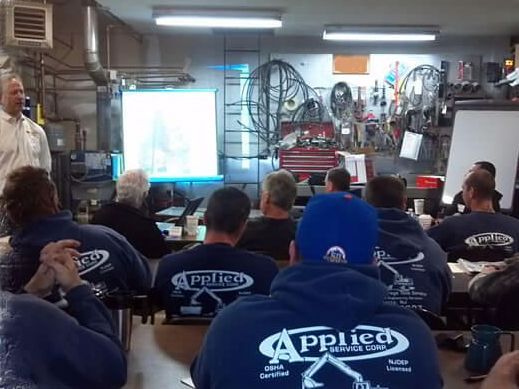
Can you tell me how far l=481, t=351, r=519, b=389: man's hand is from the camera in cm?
107

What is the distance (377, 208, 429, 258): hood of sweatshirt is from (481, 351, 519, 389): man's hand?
5.38 feet

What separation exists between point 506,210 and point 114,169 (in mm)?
3997

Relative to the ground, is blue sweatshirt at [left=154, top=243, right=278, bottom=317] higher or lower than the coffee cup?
higher

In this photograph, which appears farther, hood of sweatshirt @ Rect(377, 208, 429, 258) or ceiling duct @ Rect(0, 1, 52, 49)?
ceiling duct @ Rect(0, 1, 52, 49)

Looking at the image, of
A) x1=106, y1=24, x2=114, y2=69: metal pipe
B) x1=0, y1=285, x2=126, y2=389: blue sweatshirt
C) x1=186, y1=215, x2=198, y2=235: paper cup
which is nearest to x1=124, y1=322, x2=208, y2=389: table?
x1=0, y1=285, x2=126, y2=389: blue sweatshirt

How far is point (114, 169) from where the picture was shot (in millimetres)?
6797

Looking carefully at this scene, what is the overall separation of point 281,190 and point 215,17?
3140 mm

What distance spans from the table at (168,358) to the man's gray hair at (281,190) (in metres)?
1.50

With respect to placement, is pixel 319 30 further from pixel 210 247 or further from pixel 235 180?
pixel 210 247

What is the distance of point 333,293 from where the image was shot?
127 cm

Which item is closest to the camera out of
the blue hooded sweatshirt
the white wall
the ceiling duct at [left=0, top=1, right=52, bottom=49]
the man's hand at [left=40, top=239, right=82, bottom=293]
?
the man's hand at [left=40, top=239, right=82, bottom=293]

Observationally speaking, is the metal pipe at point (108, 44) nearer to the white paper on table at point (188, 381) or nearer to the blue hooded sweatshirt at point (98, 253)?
the blue hooded sweatshirt at point (98, 253)

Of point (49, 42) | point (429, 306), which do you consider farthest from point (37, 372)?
point (49, 42)

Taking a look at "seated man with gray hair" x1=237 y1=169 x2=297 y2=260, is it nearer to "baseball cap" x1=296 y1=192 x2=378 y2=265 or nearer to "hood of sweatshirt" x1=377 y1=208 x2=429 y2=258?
"hood of sweatshirt" x1=377 y1=208 x2=429 y2=258
